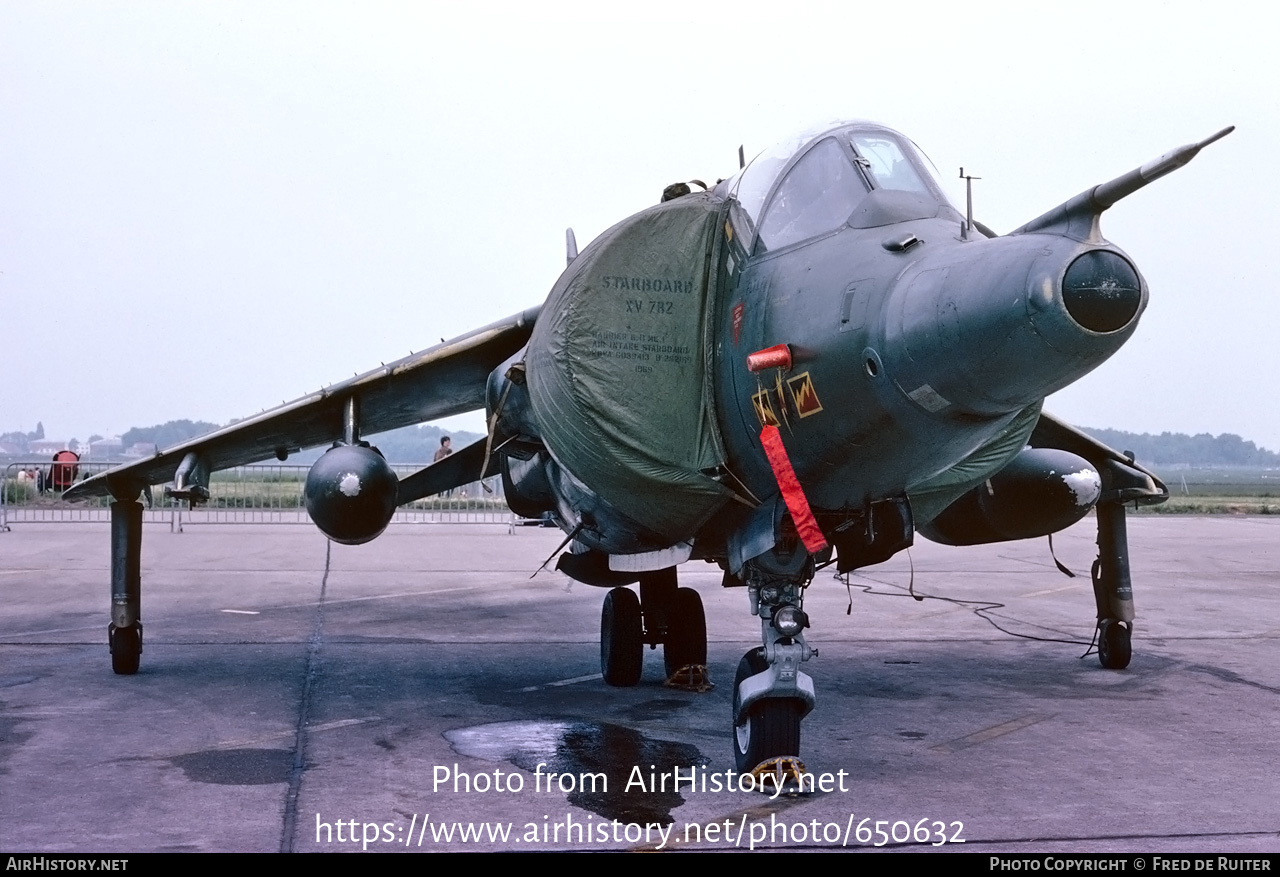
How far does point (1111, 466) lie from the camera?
1012 centimetres

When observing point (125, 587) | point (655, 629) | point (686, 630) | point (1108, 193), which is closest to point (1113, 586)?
point (686, 630)

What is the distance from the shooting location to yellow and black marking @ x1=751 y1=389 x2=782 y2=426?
5.90m

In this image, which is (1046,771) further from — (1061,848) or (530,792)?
(530,792)

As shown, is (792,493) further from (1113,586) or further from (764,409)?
(1113,586)

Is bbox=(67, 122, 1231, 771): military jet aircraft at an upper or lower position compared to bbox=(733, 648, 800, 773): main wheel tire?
upper

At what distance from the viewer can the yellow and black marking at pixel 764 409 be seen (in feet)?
19.4

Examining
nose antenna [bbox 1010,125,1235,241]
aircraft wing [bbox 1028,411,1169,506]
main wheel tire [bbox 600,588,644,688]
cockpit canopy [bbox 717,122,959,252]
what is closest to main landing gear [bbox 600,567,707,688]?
main wheel tire [bbox 600,588,644,688]

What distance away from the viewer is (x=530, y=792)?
6.45 meters

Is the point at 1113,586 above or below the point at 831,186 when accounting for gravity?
below

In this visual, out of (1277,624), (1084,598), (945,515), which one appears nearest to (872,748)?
(945,515)

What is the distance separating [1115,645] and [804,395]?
6.32m

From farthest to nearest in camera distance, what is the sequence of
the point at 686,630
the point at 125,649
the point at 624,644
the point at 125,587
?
the point at 125,587, the point at 125,649, the point at 686,630, the point at 624,644

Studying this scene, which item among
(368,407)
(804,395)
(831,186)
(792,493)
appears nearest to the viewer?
(804,395)

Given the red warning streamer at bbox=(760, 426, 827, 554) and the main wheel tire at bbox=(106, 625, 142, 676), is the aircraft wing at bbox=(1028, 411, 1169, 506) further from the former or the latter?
the main wheel tire at bbox=(106, 625, 142, 676)
